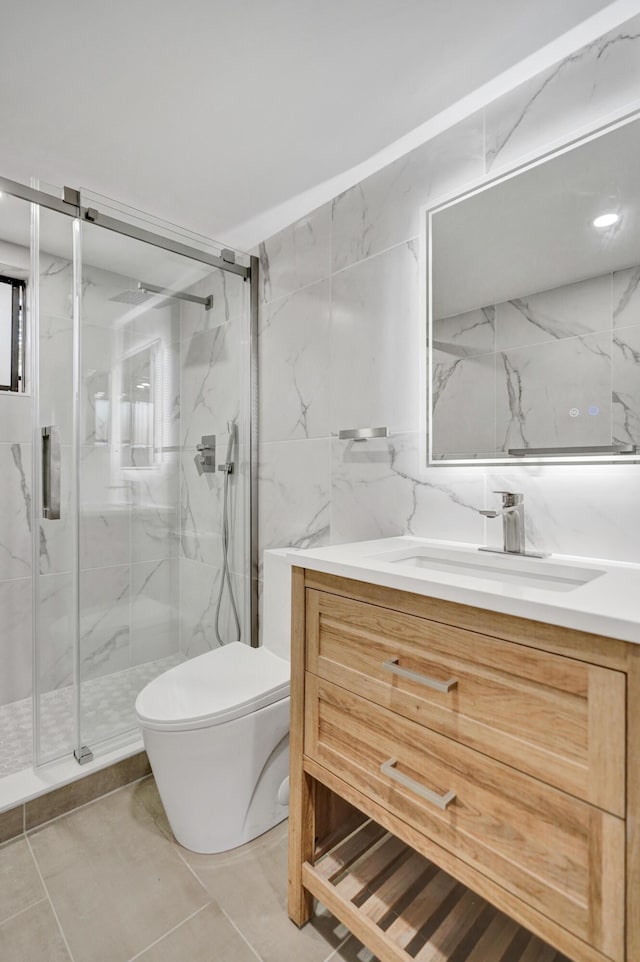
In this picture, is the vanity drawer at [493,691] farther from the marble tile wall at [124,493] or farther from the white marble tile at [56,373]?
the white marble tile at [56,373]

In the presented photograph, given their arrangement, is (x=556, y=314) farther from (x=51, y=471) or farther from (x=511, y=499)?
(x=51, y=471)

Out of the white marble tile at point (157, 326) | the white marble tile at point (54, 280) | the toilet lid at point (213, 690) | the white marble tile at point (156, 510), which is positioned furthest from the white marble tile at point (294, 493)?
the white marble tile at point (54, 280)

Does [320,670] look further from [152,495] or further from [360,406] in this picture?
[152,495]

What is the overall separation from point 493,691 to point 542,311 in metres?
0.99

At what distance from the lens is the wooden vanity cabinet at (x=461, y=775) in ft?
2.28

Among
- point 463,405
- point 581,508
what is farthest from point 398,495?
point 581,508

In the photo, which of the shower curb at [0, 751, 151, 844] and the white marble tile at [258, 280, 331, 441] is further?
the white marble tile at [258, 280, 331, 441]

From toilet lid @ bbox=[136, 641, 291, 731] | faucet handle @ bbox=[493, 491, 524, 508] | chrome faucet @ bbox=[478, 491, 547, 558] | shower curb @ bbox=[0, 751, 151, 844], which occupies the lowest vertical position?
shower curb @ bbox=[0, 751, 151, 844]

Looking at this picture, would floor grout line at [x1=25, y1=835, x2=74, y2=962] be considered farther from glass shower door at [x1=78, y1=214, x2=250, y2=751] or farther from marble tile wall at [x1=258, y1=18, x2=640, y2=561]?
marble tile wall at [x1=258, y1=18, x2=640, y2=561]

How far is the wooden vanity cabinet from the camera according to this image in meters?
0.70

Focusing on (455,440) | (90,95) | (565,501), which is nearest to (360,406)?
(455,440)

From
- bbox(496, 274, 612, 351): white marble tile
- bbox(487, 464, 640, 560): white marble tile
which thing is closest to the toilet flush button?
bbox(487, 464, 640, 560): white marble tile

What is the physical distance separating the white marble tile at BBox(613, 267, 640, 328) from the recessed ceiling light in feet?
0.41

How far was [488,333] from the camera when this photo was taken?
141 cm
